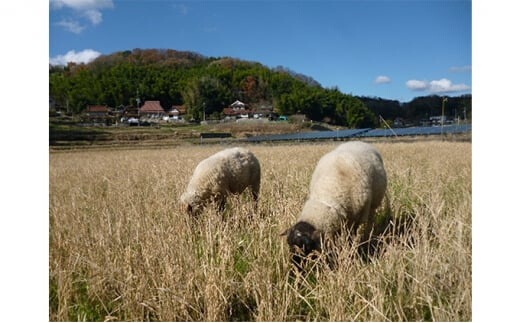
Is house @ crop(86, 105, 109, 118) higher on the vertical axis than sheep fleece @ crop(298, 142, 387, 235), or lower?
higher

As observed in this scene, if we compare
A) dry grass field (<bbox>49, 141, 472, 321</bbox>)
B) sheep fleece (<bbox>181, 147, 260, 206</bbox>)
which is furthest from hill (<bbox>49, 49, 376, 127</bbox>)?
dry grass field (<bbox>49, 141, 472, 321</bbox>)

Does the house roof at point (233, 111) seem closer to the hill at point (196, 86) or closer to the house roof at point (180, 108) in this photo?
the hill at point (196, 86)

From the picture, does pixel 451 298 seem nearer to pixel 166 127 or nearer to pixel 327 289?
pixel 327 289

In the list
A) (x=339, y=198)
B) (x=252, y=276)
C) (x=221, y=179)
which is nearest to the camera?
(x=252, y=276)

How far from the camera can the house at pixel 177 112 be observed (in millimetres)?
5794

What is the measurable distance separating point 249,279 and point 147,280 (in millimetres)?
744

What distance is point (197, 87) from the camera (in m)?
5.92

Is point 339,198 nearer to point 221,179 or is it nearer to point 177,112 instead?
point 221,179

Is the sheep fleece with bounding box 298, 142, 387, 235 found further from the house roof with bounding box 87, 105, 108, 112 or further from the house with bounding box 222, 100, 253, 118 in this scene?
the house roof with bounding box 87, 105, 108, 112

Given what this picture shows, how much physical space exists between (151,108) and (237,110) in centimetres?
146

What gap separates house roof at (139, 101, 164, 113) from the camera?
5670 mm

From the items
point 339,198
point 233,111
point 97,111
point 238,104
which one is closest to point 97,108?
point 97,111

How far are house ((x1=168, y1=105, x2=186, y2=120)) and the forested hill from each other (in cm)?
10

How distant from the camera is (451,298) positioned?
2.00m
